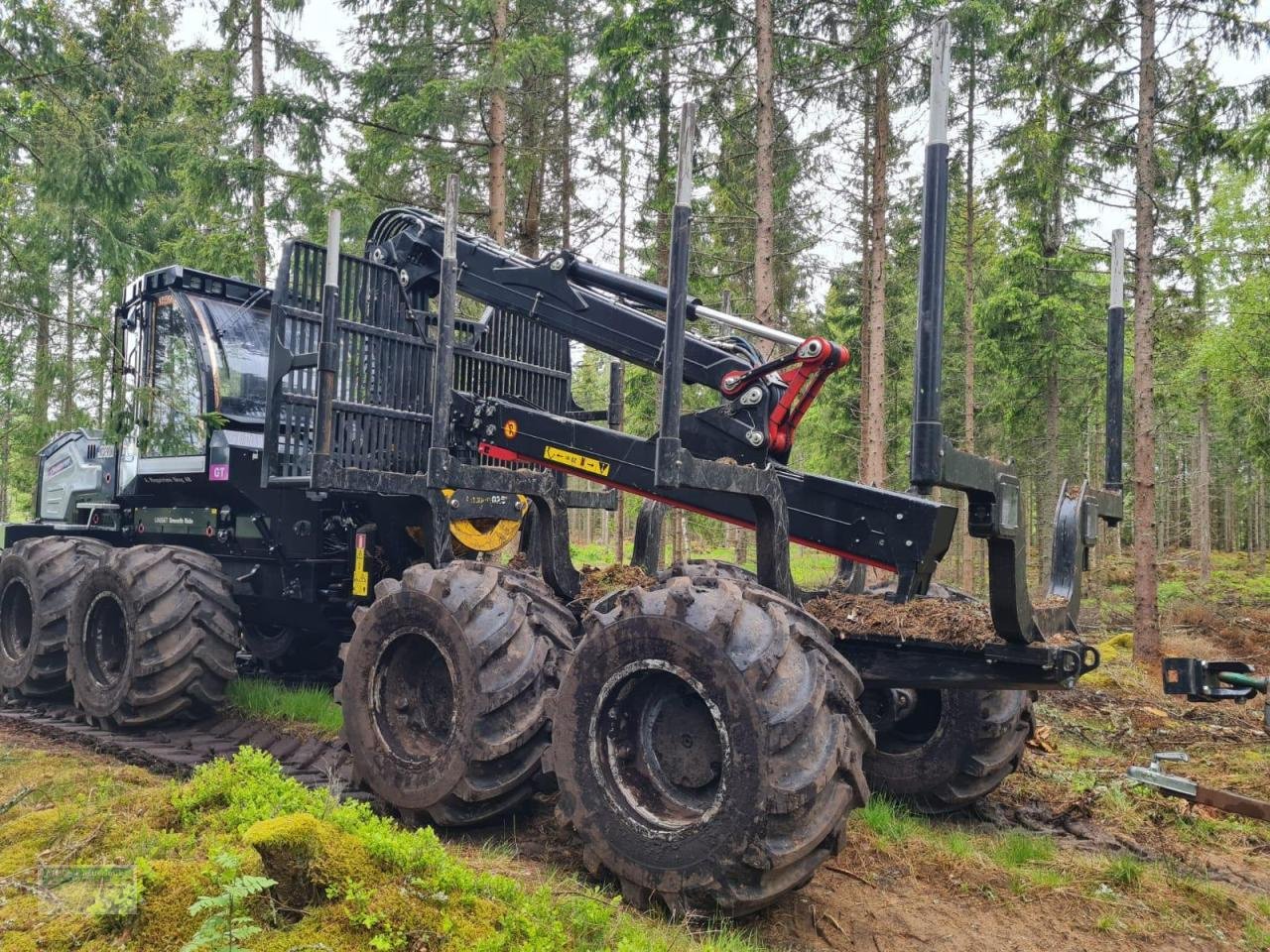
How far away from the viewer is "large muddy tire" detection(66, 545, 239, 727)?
6234 millimetres

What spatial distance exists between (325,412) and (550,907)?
310cm

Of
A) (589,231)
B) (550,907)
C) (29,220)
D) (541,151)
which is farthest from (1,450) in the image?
(550,907)

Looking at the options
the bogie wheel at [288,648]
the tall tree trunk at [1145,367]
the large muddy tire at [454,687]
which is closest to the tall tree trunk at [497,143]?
the bogie wheel at [288,648]

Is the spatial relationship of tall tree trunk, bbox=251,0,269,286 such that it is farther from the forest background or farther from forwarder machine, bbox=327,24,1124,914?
forwarder machine, bbox=327,24,1124,914

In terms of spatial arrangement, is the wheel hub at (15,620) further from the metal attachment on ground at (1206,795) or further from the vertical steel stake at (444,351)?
the metal attachment on ground at (1206,795)

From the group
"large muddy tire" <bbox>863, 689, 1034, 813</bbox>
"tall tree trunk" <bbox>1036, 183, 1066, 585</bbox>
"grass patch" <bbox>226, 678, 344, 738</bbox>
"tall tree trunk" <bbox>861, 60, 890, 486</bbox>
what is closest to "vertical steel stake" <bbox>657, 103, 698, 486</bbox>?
"large muddy tire" <bbox>863, 689, 1034, 813</bbox>

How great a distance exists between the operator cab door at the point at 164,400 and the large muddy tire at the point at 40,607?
0.76m

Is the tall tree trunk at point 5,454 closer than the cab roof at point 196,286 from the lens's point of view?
No

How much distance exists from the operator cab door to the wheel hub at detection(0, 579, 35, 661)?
4.87 feet

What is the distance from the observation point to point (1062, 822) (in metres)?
5.41

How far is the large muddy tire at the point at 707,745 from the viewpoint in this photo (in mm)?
3422

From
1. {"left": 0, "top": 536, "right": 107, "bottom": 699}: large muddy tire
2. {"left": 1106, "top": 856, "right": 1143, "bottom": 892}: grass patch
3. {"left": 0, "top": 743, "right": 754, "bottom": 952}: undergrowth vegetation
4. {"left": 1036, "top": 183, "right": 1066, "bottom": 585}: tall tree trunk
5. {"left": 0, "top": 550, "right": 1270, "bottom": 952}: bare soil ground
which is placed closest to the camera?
{"left": 0, "top": 743, "right": 754, "bottom": 952}: undergrowth vegetation

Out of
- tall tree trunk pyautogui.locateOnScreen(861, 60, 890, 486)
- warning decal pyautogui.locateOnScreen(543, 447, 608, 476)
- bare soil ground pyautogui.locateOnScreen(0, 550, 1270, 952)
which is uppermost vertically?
tall tree trunk pyautogui.locateOnScreen(861, 60, 890, 486)

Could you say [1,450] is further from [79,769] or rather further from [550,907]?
[550,907]
